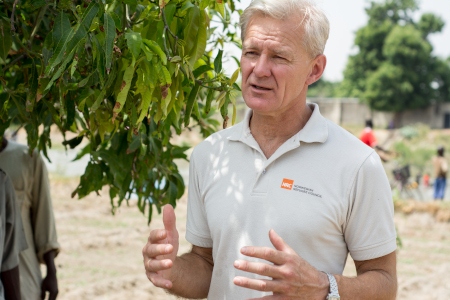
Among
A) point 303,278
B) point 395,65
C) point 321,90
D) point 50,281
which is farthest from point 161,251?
point 321,90

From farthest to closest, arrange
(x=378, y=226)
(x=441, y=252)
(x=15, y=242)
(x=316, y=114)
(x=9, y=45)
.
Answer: (x=441, y=252) → (x=15, y=242) → (x=9, y=45) → (x=316, y=114) → (x=378, y=226)

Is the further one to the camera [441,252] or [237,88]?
[441,252]

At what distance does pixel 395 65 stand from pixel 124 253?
129ft

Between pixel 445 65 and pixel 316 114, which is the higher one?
pixel 445 65

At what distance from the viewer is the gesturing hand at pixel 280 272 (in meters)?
1.85

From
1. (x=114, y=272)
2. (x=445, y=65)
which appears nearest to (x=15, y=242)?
(x=114, y=272)

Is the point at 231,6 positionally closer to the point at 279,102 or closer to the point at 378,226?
the point at 279,102

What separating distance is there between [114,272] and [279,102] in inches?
239

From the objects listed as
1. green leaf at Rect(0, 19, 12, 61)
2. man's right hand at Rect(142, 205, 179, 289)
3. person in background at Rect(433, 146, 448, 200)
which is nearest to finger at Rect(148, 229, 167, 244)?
man's right hand at Rect(142, 205, 179, 289)

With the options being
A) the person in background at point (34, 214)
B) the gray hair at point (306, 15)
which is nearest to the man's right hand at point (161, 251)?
the gray hair at point (306, 15)

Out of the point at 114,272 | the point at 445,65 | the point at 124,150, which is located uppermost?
the point at 445,65

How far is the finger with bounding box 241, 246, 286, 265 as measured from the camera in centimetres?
184

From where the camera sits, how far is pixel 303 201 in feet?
6.92

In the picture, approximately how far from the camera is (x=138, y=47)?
2.01 meters
